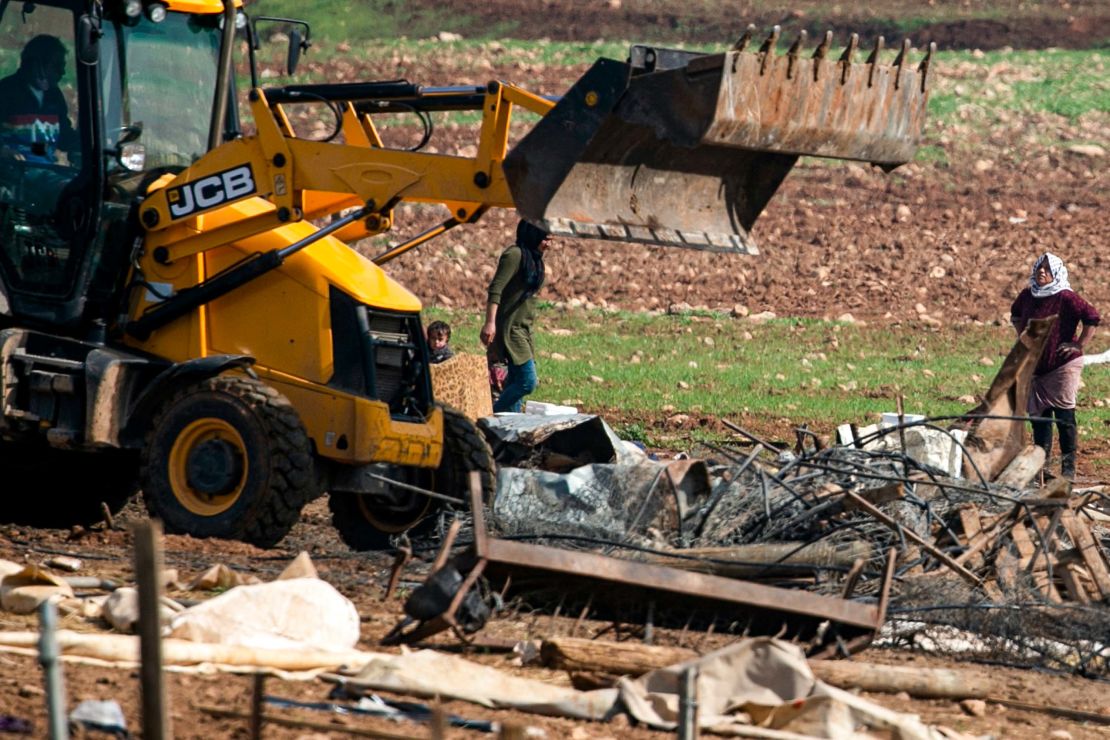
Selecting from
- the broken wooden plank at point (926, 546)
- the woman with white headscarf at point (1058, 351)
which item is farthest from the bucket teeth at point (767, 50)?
the woman with white headscarf at point (1058, 351)

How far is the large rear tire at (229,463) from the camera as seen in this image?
366 inches

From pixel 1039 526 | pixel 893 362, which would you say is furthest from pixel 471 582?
pixel 893 362

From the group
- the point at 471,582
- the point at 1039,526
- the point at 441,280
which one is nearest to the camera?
the point at 471,582

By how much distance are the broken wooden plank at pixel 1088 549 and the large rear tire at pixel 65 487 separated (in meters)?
5.20

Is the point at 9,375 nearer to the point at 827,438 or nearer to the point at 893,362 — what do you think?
the point at 827,438

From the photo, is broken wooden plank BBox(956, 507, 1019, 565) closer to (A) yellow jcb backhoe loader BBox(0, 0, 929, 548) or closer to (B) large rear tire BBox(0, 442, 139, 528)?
(A) yellow jcb backhoe loader BBox(0, 0, 929, 548)

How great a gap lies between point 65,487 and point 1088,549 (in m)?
5.81

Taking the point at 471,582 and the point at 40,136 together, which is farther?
the point at 40,136

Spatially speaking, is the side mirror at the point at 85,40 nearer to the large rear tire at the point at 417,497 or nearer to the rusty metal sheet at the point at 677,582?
the large rear tire at the point at 417,497

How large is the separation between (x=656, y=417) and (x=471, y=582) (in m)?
8.40

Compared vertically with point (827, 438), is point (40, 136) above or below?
above

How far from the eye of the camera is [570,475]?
31.4 feet

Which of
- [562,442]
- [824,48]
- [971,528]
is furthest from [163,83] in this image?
[971,528]

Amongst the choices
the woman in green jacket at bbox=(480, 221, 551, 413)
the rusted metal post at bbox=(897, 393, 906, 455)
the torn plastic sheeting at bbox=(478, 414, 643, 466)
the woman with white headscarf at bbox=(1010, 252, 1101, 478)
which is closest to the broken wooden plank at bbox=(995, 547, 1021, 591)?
the rusted metal post at bbox=(897, 393, 906, 455)
